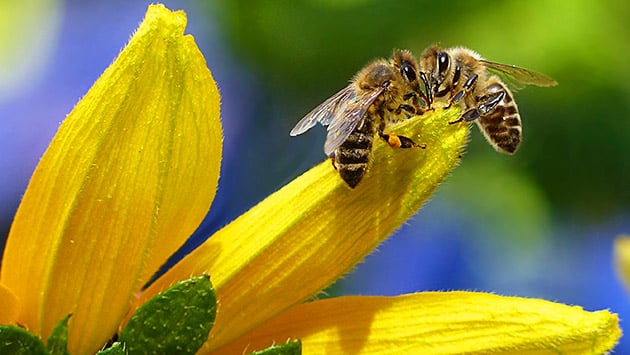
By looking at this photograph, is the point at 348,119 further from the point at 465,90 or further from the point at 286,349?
the point at 286,349

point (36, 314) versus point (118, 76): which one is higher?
point (118, 76)

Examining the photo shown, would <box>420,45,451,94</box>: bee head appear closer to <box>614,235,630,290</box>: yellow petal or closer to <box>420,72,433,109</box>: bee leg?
<box>420,72,433,109</box>: bee leg

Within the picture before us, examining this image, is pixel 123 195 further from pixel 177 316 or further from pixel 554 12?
pixel 554 12

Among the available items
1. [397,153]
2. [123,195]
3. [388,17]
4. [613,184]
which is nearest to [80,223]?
[123,195]

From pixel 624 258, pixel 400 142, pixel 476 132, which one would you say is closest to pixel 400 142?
pixel 400 142

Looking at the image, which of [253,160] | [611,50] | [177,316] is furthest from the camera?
[253,160]

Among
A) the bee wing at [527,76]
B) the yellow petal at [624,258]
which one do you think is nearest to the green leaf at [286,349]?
the bee wing at [527,76]
